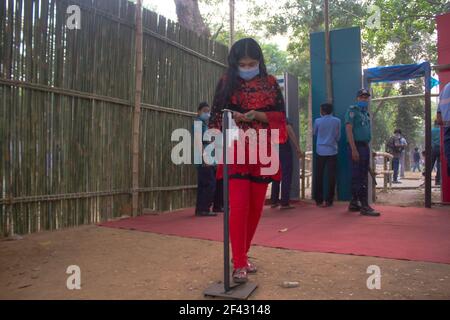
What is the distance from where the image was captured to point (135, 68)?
5.41 meters

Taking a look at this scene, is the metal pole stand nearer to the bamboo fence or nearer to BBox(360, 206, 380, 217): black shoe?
the bamboo fence

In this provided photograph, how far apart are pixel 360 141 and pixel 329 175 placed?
1019mm

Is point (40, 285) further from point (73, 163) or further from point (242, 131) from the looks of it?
point (73, 163)

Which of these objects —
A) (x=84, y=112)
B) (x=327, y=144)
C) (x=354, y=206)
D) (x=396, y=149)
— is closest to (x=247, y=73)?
(x=84, y=112)

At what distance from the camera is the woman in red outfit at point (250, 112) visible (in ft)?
8.75

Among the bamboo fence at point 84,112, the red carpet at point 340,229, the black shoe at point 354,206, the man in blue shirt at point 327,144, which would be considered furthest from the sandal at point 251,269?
the man in blue shirt at point 327,144

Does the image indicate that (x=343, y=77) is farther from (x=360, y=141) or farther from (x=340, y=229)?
(x=340, y=229)

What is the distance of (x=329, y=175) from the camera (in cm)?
643

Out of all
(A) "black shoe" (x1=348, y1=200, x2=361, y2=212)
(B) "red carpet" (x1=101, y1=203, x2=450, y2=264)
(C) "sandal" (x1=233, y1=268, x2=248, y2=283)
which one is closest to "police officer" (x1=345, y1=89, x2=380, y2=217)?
(A) "black shoe" (x1=348, y1=200, x2=361, y2=212)

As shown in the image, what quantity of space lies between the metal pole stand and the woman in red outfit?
22 cm

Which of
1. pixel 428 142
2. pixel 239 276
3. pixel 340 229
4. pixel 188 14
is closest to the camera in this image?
pixel 239 276

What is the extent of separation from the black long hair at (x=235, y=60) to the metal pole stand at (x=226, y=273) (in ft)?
0.86

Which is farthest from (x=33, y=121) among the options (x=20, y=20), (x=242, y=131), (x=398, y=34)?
(x=398, y=34)

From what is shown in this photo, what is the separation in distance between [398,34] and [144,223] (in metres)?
9.76
